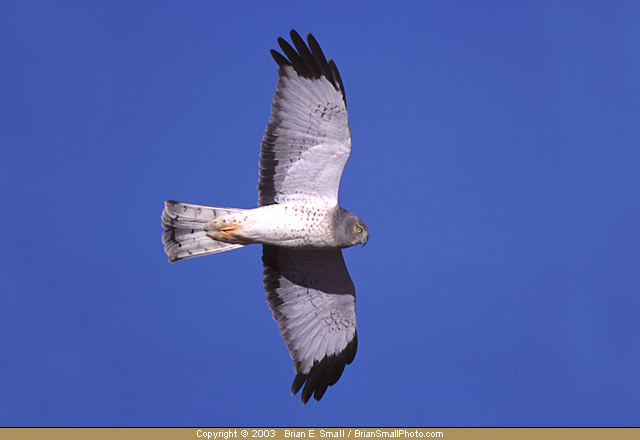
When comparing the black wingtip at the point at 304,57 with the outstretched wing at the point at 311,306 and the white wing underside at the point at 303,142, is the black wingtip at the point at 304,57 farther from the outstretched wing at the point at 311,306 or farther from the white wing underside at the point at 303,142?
the outstretched wing at the point at 311,306

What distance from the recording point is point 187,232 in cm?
1110

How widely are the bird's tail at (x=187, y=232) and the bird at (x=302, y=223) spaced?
0.04 feet

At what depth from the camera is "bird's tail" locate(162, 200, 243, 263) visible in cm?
1103

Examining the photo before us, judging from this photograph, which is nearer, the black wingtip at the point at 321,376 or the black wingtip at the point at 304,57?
the black wingtip at the point at 304,57

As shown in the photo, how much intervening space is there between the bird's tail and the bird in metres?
0.01

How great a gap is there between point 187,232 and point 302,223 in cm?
139

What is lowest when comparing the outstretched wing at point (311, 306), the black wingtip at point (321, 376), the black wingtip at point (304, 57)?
the black wingtip at point (321, 376)

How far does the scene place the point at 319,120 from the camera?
34.5ft

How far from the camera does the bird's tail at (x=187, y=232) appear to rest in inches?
434

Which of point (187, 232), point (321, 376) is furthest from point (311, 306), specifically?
point (187, 232)

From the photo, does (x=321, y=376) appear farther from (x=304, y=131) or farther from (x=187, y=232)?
(x=304, y=131)

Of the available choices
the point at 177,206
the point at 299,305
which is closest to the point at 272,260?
the point at 299,305

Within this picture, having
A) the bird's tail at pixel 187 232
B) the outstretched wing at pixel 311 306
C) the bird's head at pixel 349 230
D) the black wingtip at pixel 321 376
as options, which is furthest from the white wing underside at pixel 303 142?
the black wingtip at pixel 321 376
